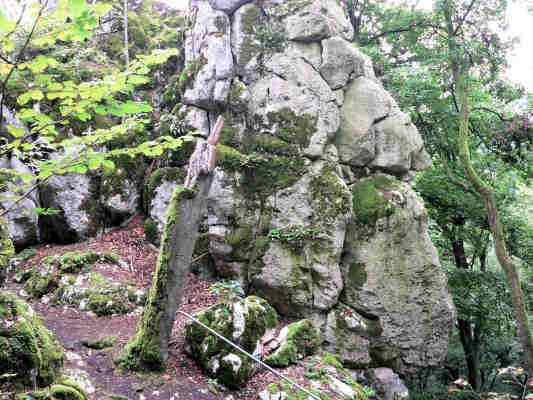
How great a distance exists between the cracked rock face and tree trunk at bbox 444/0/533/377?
1.42m

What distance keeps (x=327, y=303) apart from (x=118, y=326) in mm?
4568

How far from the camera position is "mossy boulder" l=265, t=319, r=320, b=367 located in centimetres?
678

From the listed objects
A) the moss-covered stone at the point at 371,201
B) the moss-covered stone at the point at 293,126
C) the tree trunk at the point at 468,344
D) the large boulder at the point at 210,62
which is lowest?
the tree trunk at the point at 468,344

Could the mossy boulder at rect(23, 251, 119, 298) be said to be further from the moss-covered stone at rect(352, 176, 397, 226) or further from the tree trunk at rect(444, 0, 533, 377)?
the tree trunk at rect(444, 0, 533, 377)

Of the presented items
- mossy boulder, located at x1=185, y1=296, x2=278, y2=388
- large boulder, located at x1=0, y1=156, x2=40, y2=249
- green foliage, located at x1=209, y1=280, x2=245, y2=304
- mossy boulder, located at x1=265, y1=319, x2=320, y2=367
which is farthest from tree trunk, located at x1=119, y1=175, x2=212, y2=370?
large boulder, located at x1=0, y1=156, x2=40, y2=249

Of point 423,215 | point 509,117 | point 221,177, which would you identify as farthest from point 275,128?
point 509,117

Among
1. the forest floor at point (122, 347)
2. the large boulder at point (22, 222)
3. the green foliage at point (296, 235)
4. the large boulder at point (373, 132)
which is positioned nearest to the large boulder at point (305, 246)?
the green foliage at point (296, 235)

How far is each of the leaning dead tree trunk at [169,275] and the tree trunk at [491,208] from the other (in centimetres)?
713

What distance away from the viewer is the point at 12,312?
407 centimetres

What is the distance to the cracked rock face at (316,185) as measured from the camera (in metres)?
8.96

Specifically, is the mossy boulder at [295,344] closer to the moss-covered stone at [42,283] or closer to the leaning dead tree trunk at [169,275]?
the leaning dead tree trunk at [169,275]

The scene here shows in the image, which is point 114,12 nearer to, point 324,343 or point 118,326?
point 118,326

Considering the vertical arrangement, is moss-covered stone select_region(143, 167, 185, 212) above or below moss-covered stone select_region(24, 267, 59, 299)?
above

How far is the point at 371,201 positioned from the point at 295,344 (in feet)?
14.0
